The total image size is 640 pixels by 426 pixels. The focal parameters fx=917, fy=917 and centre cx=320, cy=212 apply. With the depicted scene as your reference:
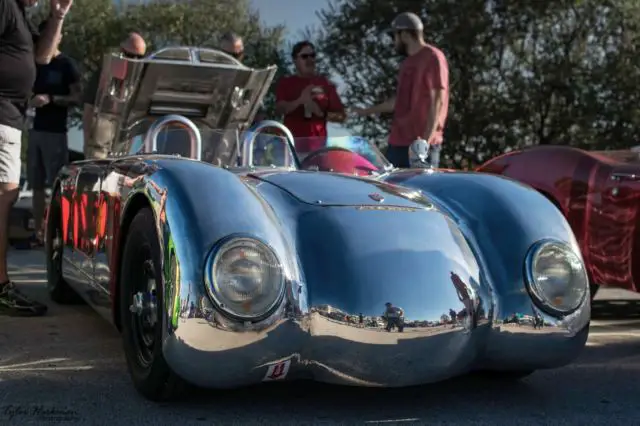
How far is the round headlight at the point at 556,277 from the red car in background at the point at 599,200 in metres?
1.47

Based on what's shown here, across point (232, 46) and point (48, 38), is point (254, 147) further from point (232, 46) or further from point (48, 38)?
point (232, 46)

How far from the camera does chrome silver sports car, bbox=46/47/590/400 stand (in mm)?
2891

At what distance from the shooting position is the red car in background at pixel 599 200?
4605 mm

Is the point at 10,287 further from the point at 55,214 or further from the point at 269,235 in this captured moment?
the point at 269,235

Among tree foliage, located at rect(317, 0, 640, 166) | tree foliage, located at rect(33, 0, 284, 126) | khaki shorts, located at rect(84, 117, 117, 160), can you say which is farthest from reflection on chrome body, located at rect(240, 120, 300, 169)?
tree foliage, located at rect(33, 0, 284, 126)

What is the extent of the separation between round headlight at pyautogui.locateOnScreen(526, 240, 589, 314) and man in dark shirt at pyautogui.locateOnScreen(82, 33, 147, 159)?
3232mm

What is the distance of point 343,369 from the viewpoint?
9.63 feet

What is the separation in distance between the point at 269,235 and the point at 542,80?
9.92 metres

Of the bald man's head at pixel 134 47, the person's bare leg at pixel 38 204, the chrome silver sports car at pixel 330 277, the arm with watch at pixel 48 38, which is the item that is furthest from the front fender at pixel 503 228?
the person's bare leg at pixel 38 204

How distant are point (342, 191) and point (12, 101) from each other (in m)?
2.47

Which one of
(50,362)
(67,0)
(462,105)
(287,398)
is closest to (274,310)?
(287,398)

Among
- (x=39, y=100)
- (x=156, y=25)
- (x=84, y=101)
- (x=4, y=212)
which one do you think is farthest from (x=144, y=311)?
(x=156, y=25)

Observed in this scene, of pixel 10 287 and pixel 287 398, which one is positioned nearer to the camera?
pixel 287 398

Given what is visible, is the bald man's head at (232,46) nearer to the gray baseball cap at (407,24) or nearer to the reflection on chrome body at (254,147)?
the gray baseball cap at (407,24)
